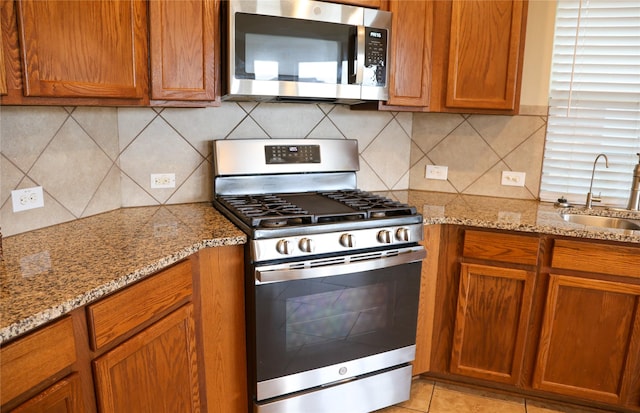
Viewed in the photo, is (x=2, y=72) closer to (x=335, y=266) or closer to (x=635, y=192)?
(x=335, y=266)

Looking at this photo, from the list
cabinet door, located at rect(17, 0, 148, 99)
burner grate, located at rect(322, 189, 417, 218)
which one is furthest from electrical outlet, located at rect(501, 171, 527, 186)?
cabinet door, located at rect(17, 0, 148, 99)

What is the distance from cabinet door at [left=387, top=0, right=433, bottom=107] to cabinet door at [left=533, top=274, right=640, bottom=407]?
1069mm

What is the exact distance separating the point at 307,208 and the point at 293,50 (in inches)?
26.8

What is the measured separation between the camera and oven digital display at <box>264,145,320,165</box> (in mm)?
2244

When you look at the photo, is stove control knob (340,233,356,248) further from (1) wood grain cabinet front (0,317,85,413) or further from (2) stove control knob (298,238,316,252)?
(1) wood grain cabinet front (0,317,85,413)

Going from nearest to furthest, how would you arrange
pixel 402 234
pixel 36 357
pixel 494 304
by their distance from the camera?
pixel 36 357 < pixel 402 234 < pixel 494 304

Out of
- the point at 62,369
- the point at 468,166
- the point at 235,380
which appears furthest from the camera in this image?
the point at 468,166

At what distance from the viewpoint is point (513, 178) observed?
2512mm

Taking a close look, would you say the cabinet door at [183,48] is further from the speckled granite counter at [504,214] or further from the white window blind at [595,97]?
the white window blind at [595,97]

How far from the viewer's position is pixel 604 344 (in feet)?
6.48

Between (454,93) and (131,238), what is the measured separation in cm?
163

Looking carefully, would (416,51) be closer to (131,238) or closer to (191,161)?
(191,161)

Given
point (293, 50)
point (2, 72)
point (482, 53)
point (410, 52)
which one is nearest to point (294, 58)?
point (293, 50)

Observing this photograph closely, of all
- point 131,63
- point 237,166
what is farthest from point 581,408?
point 131,63
